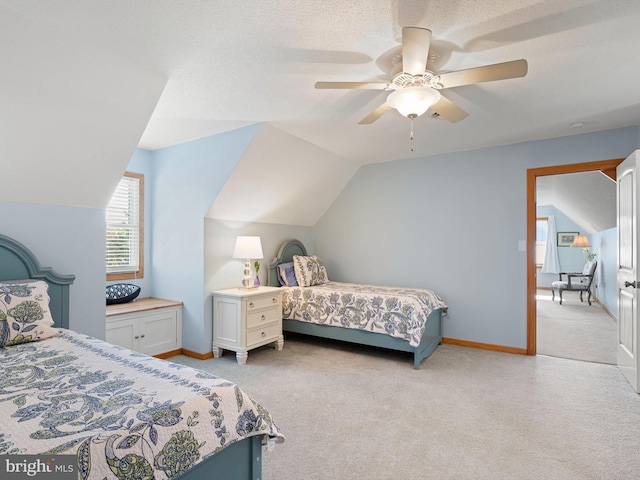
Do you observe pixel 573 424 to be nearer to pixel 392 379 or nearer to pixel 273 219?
pixel 392 379

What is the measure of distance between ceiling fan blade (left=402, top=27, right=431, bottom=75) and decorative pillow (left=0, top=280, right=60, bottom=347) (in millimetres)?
2676

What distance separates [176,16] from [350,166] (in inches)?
139

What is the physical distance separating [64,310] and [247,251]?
1778 mm

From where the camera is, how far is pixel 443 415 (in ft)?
8.52

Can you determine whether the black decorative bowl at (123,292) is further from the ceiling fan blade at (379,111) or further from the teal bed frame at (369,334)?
the ceiling fan blade at (379,111)

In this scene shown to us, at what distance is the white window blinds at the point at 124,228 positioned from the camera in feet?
13.3

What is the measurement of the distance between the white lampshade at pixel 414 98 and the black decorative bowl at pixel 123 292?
339 cm

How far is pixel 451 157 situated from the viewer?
4.59m

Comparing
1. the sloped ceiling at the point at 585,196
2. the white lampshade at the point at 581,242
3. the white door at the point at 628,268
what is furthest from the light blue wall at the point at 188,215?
the white lampshade at the point at 581,242

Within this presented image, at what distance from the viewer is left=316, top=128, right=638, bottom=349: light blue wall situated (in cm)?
409

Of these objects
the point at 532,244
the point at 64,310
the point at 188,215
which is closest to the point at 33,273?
the point at 64,310

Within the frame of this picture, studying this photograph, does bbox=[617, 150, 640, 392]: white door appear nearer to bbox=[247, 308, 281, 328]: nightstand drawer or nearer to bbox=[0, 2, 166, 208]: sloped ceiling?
bbox=[247, 308, 281, 328]: nightstand drawer

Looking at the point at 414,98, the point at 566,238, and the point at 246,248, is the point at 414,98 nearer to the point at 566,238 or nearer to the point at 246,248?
the point at 246,248

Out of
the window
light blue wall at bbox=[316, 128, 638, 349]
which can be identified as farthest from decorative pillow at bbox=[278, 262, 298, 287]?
the window
